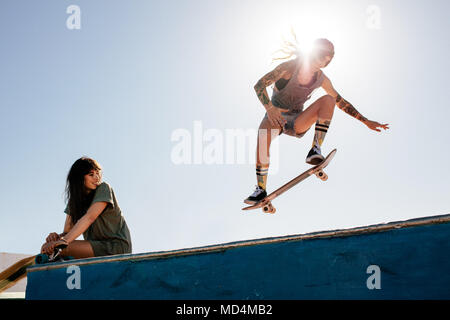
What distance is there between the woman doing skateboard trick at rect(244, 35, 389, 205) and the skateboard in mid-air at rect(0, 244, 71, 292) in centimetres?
300

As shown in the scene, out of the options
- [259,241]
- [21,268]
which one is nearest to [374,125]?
[259,241]

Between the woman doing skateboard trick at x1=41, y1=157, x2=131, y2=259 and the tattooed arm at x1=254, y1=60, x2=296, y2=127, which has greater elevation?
the tattooed arm at x1=254, y1=60, x2=296, y2=127

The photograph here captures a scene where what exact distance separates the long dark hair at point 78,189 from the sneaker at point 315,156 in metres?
2.96

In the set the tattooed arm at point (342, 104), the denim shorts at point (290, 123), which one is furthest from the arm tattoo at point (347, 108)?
the denim shorts at point (290, 123)

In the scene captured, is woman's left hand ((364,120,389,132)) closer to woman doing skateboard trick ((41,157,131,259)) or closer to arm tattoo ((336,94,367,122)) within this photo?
arm tattoo ((336,94,367,122))

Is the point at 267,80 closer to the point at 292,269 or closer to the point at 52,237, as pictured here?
the point at 52,237

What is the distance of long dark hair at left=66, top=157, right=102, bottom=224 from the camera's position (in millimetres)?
4500

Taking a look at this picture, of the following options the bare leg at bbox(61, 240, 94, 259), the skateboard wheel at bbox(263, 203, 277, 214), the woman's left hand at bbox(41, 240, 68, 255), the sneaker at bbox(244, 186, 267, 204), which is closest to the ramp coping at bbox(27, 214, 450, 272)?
the woman's left hand at bbox(41, 240, 68, 255)

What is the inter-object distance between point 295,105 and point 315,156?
77 cm

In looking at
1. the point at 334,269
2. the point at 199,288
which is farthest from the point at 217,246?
the point at 334,269

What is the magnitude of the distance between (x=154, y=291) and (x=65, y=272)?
98 cm
